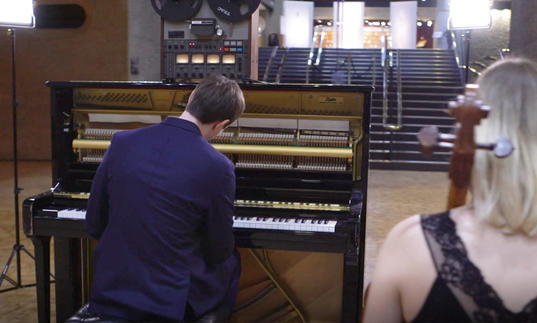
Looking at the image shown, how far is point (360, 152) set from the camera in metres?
3.01

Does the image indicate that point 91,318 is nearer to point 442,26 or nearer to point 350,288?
point 350,288

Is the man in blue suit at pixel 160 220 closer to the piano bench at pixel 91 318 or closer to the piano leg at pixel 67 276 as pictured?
the piano bench at pixel 91 318

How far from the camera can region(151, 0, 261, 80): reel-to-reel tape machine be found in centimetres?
409

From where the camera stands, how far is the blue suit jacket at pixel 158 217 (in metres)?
2.07

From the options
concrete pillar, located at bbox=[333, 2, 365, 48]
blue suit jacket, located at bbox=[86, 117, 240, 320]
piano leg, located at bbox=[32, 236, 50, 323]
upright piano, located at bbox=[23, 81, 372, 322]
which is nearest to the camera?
blue suit jacket, located at bbox=[86, 117, 240, 320]

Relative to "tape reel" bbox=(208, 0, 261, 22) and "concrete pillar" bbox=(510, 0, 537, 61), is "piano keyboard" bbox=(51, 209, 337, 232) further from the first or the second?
"concrete pillar" bbox=(510, 0, 537, 61)

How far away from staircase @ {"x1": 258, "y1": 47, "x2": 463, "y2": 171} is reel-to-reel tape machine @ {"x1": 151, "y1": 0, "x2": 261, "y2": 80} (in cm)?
589

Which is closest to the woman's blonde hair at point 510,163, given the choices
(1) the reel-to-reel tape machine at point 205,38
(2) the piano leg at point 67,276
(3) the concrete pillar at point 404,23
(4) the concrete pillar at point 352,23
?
(2) the piano leg at point 67,276

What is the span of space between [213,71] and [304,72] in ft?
33.8

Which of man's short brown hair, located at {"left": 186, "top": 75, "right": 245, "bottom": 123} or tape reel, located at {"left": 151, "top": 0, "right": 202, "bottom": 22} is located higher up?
tape reel, located at {"left": 151, "top": 0, "right": 202, "bottom": 22}

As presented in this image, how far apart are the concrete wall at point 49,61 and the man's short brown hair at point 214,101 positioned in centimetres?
844

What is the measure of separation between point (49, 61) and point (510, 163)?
10.9 metres

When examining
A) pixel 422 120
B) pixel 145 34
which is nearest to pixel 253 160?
pixel 145 34

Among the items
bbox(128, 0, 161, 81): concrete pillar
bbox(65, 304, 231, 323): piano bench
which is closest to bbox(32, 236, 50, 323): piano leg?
bbox(65, 304, 231, 323): piano bench
